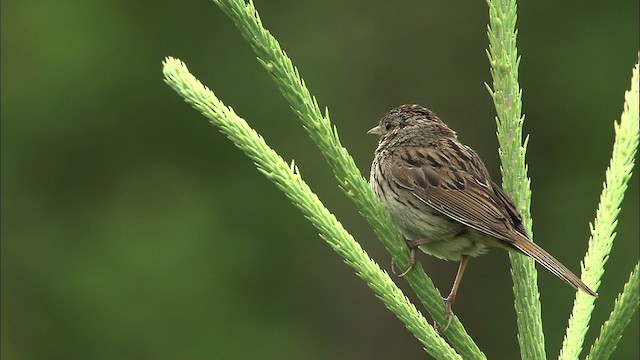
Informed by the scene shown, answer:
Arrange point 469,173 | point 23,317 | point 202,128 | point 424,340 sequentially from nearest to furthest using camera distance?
point 424,340 < point 469,173 < point 23,317 < point 202,128

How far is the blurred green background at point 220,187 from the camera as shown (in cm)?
900

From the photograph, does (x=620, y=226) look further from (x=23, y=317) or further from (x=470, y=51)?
(x=23, y=317)

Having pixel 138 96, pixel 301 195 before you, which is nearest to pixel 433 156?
→ pixel 301 195

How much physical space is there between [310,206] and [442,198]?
1268mm

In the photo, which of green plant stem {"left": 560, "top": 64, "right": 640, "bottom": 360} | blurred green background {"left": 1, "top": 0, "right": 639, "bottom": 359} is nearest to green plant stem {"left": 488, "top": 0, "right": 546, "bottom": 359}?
green plant stem {"left": 560, "top": 64, "right": 640, "bottom": 360}

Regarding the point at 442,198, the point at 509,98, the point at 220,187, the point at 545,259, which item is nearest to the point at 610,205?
the point at 545,259

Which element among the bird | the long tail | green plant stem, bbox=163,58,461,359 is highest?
the bird

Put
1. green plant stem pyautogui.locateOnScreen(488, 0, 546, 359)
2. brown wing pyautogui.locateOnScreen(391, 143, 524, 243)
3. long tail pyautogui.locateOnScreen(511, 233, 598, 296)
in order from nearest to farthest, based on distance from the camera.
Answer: long tail pyautogui.locateOnScreen(511, 233, 598, 296), green plant stem pyautogui.locateOnScreen(488, 0, 546, 359), brown wing pyautogui.locateOnScreen(391, 143, 524, 243)

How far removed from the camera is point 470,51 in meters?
10.2

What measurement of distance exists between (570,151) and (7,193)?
581 centimetres

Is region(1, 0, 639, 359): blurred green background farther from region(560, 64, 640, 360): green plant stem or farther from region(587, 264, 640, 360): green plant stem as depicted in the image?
region(587, 264, 640, 360): green plant stem

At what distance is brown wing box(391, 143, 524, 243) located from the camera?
3.10m

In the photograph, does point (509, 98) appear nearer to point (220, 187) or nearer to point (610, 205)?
point (610, 205)

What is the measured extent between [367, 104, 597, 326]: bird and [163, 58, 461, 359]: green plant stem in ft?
2.66
